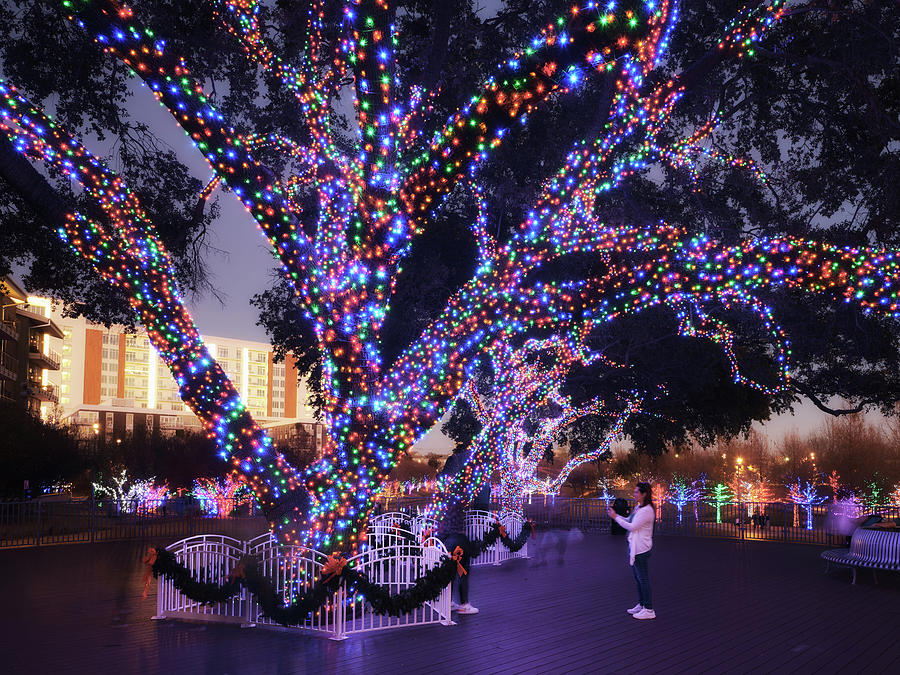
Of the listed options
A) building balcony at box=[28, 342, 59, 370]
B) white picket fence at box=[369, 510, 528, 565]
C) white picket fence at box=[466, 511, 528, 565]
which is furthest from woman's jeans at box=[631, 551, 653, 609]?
building balcony at box=[28, 342, 59, 370]

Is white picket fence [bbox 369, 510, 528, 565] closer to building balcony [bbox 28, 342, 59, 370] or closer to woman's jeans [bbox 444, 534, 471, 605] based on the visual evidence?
woman's jeans [bbox 444, 534, 471, 605]

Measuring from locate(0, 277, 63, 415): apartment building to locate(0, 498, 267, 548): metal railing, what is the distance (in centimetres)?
2730

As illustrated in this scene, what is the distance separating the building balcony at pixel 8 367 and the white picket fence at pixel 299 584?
4767 centimetres

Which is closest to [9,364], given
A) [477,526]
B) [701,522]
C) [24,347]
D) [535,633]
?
[24,347]

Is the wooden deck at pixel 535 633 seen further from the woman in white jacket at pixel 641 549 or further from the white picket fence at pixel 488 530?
the white picket fence at pixel 488 530

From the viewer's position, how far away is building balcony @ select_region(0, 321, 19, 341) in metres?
49.9

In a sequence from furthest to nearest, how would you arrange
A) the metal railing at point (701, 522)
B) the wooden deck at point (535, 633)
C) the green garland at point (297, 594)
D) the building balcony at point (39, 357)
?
1. the building balcony at point (39, 357)
2. the metal railing at point (701, 522)
3. the green garland at point (297, 594)
4. the wooden deck at point (535, 633)

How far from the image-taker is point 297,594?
8242 mm

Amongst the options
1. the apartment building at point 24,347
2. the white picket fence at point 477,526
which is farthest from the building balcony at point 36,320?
the white picket fence at point 477,526

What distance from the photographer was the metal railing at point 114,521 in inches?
806

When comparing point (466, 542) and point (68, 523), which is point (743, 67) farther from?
point (68, 523)

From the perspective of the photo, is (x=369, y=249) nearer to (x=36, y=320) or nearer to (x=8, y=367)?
(x=8, y=367)

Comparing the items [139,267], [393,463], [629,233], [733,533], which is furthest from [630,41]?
[733,533]

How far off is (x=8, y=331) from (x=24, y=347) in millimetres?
7280
